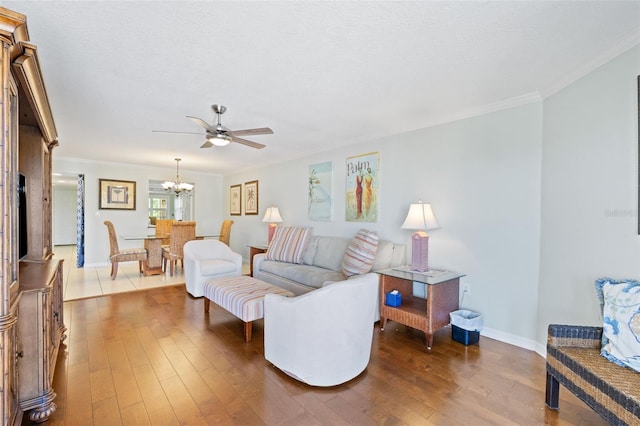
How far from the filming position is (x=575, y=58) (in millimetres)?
2006

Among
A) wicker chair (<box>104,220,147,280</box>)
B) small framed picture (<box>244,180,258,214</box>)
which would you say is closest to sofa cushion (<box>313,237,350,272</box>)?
small framed picture (<box>244,180,258,214</box>)

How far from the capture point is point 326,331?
196 cm

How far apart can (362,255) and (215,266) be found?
2.10 meters

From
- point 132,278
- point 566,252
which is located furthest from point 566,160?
point 132,278

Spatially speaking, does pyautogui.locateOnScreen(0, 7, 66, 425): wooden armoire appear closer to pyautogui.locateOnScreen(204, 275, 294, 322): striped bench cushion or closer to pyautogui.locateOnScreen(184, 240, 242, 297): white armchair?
pyautogui.locateOnScreen(204, 275, 294, 322): striped bench cushion

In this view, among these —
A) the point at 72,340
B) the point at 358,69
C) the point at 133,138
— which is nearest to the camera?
the point at 358,69

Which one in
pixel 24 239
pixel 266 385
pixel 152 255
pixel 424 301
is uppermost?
pixel 24 239

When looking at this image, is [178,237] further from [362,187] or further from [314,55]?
[314,55]

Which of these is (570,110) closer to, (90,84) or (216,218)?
(90,84)

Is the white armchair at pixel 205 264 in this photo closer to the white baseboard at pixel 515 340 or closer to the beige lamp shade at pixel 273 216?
the beige lamp shade at pixel 273 216

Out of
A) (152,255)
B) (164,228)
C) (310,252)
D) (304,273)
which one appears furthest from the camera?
(164,228)

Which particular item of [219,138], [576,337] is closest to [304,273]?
[219,138]

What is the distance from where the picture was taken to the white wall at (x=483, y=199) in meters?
2.63

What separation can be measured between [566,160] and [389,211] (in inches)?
72.1
